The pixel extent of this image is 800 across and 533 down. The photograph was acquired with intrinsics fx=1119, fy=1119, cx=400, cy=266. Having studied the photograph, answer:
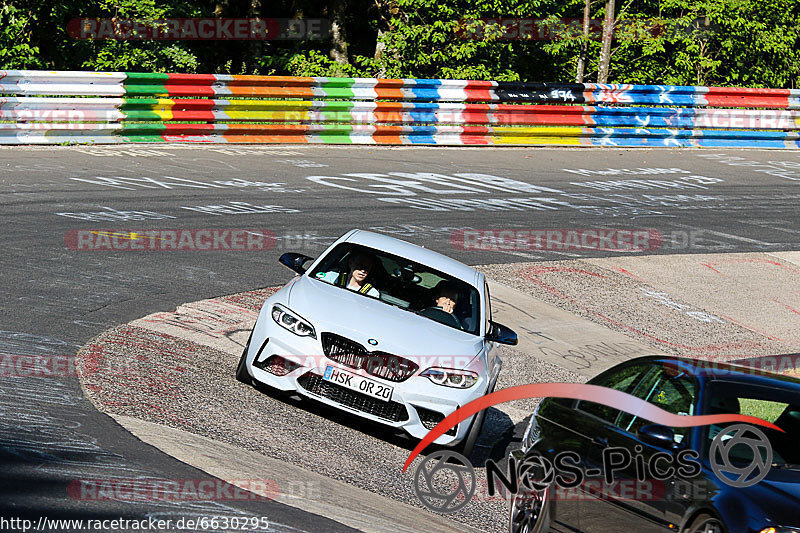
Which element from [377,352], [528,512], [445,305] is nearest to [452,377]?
[377,352]

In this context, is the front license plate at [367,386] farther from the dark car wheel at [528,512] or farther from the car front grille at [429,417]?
the dark car wheel at [528,512]

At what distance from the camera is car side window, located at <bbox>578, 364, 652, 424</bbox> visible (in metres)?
7.00

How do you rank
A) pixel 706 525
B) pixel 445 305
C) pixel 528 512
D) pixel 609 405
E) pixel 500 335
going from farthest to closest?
pixel 445 305, pixel 500 335, pixel 609 405, pixel 528 512, pixel 706 525

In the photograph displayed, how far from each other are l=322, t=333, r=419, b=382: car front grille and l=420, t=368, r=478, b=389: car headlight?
0.44ft

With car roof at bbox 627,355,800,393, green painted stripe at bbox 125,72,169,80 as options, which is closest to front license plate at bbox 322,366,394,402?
car roof at bbox 627,355,800,393

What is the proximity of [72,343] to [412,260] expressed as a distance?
9.89 ft

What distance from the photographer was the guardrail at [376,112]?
1988 cm

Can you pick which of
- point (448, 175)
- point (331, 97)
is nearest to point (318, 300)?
point (448, 175)

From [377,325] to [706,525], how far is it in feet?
12.1

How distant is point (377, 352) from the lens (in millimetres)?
8500

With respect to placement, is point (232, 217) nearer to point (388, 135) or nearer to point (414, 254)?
point (414, 254)

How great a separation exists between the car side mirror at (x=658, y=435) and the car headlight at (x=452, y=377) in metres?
2.43

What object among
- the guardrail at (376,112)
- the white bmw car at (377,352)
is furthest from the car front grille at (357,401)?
the guardrail at (376,112)

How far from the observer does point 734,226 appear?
2048 centimetres
